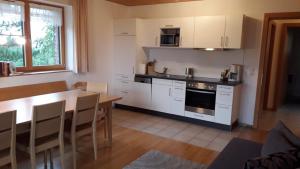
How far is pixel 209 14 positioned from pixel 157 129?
2.45 metres

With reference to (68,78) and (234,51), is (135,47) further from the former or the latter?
(234,51)

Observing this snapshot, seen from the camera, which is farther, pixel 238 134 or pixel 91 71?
pixel 91 71

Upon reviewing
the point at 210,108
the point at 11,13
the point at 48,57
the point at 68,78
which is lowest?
the point at 210,108

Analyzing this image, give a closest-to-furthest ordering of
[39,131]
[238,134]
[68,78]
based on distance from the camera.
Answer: [39,131]
[238,134]
[68,78]

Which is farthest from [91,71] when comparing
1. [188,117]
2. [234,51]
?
[234,51]

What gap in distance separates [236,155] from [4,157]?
2094 mm

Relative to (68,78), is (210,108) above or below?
below

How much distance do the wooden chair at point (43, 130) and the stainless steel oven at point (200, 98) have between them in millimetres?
2657

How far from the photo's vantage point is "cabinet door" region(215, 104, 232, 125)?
161 inches

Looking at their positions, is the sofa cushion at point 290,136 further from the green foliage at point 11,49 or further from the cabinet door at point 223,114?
the green foliage at point 11,49

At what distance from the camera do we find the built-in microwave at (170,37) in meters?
4.68

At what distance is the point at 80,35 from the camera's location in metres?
4.38

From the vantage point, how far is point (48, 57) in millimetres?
4285

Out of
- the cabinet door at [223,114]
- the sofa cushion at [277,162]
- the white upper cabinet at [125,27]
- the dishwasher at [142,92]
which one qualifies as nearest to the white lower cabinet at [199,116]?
the cabinet door at [223,114]
